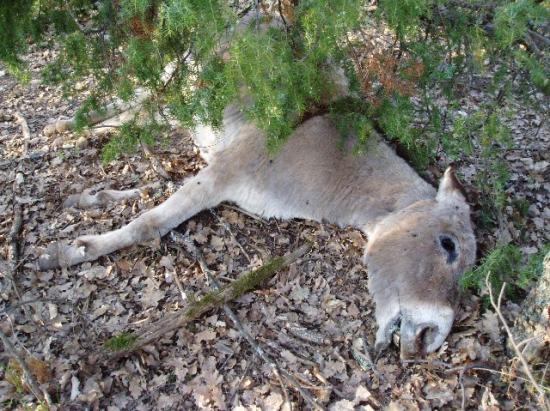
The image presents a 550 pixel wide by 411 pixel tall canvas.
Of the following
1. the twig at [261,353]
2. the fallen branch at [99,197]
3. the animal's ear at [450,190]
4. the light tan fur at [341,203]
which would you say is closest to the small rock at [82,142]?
the fallen branch at [99,197]

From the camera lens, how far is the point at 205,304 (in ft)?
13.2

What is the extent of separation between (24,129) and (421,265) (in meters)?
5.14

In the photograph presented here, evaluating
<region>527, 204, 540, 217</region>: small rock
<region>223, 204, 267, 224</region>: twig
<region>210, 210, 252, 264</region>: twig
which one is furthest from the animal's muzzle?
<region>527, 204, 540, 217</region>: small rock

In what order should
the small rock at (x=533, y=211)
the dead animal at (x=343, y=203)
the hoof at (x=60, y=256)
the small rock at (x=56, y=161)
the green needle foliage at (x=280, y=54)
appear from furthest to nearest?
the small rock at (x=56, y=161)
the small rock at (x=533, y=211)
the hoof at (x=60, y=256)
the dead animal at (x=343, y=203)
the green needle foliage at (x=280, y=54)

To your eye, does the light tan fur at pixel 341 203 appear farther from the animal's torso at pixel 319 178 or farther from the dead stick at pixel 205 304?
the dead stick at pixel 205 304

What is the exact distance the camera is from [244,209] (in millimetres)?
4969

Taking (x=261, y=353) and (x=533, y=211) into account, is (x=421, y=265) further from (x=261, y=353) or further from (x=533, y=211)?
(x=533, y=211)

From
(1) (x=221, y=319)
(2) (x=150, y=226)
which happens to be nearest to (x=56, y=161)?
(2) (x=150, y=226)

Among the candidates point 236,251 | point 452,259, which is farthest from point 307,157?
point 452,259

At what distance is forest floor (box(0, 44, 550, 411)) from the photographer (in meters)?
3.53

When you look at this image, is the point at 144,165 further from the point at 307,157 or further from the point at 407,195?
the point at 407,195

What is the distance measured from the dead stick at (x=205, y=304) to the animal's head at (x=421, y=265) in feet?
2.57

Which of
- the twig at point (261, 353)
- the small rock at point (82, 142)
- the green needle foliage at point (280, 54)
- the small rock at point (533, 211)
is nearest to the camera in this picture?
the green needle foliage at point (280, 54)

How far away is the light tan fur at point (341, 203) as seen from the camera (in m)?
3.84
